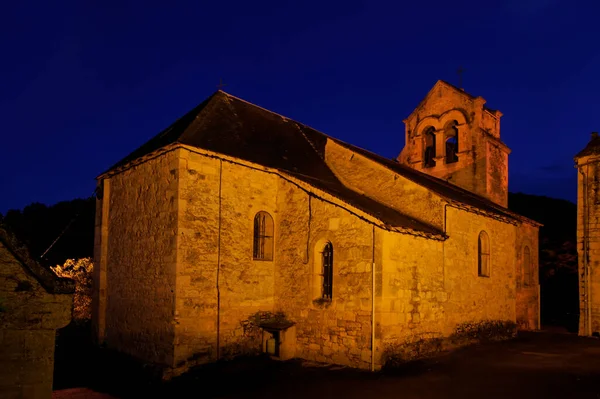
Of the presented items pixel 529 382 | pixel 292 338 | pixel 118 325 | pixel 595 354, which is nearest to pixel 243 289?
pixel 292 338

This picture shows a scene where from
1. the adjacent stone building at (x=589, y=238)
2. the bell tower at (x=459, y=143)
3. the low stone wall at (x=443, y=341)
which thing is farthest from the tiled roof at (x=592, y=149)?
the low stone wall at (x=443, y=341)

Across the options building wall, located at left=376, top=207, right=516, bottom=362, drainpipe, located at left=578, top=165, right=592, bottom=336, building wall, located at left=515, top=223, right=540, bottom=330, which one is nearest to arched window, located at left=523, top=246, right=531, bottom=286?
building wall, located at left=515, top=223, right=540, bottom=330

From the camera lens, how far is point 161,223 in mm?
11906

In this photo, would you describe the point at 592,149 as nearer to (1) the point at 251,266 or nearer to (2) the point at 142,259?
(1) the point at 251,266

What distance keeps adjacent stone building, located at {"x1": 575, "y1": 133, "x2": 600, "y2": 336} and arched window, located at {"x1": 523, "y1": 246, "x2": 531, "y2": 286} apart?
2856 mm

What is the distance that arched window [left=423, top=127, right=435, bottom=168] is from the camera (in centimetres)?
2239

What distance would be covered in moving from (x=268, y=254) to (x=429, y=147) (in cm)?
1228

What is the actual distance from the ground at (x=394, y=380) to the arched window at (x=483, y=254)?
321 cm

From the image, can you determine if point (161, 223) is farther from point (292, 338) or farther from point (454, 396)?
point (454, 396)

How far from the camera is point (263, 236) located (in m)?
13.4

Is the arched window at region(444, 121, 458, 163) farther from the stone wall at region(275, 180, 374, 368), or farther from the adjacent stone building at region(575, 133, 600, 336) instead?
the stone wall at region(275, 180, 374, 368)

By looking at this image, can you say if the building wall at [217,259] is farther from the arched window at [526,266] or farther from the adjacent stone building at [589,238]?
the arched window at [526,266]

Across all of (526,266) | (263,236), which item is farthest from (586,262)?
(263,236)

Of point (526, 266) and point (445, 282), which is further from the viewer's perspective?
point (526, 266)
